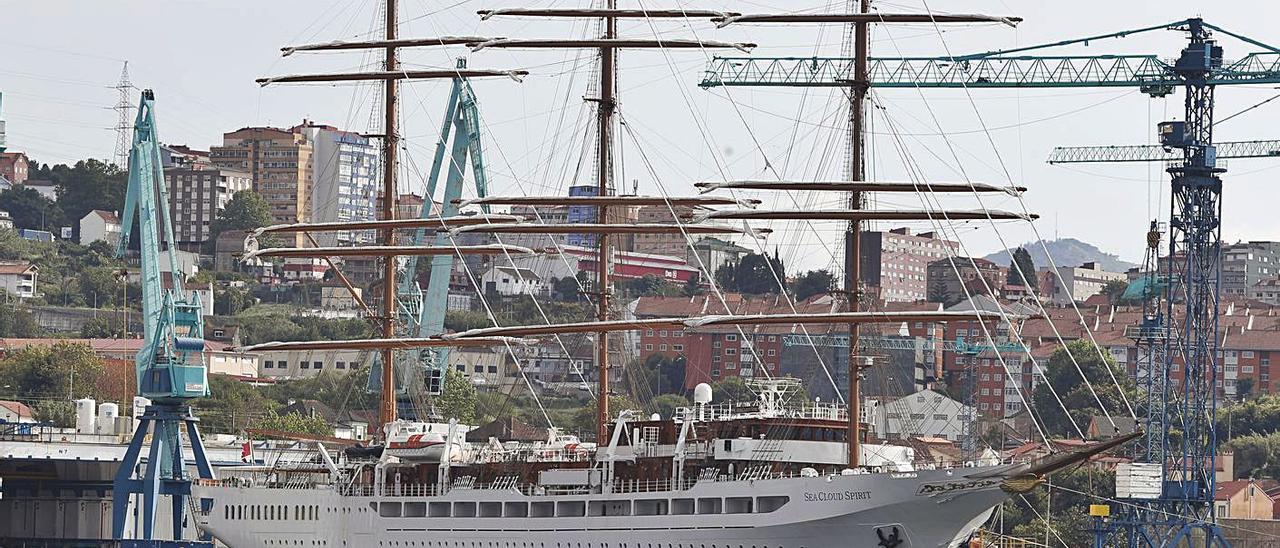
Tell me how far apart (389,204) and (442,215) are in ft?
10.3

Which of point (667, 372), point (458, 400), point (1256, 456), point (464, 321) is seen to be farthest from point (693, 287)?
point (1256, 456)

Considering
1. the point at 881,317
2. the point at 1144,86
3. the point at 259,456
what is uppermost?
the point at 1144,86

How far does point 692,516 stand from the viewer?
65.1m

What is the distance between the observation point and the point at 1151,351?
86.5 m

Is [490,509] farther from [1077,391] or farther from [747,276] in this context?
[747,276]

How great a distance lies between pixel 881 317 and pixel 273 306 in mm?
133714

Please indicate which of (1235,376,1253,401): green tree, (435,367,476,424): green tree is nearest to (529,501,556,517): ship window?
(435,367,476,424): green tree

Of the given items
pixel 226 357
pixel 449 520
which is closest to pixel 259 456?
pixel 449 520

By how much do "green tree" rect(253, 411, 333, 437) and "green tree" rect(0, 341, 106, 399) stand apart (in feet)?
53.9

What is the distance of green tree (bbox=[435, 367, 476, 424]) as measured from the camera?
128 m

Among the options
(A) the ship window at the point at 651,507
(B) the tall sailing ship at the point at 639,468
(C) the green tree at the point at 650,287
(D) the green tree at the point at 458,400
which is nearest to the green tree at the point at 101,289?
(C) the green tree at the point at 650,287

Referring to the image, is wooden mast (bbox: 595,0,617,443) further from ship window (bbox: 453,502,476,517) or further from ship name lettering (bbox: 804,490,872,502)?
ship name lettering (bbox: 804,490,872,502)

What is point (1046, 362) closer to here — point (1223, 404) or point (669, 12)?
point (1223, 404)

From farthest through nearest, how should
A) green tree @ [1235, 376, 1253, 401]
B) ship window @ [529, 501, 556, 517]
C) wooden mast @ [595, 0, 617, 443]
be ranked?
green tree @ [1235, 376, 1253, 401], wooden mast @ [595, 0, 617, 443], ship window @ [529, 501, 556, 517]
